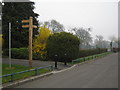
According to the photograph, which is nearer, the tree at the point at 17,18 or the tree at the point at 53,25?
the tree at the point at 17,18

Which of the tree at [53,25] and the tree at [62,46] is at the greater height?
the tree at [53,25]

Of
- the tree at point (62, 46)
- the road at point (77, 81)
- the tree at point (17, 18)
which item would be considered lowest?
the road at point (77, 81)

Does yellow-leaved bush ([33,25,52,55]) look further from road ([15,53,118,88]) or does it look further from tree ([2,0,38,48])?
road ([15,53,118,88])

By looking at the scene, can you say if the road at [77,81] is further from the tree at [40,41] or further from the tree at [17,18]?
the tree at [40,41]

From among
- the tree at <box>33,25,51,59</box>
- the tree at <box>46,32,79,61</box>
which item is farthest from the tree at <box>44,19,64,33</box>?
the tree at <box>46,32,79,61</box>

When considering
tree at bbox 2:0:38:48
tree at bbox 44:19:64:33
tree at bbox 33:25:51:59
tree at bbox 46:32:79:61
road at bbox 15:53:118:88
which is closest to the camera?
road at bbox 15:53:118:88

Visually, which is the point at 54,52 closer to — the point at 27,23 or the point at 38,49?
the point at 27,23

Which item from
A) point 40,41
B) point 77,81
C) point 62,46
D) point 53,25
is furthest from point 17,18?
point 53,25

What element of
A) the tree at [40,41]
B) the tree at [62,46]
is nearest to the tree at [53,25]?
the tree at [40,41]

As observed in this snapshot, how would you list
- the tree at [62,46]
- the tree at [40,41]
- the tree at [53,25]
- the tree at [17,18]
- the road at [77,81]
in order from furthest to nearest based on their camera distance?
the tree at [53,25]
the tree at [40,41]
the tree at [17,18]
the tree at [62,46]
the road at [77,81]

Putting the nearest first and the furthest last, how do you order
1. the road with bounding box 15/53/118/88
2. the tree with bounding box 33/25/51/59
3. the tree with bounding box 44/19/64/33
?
the road with bounding box 15/53/118/88 → the tree with bounding box 33/25/51/59 → the tree with bounding box 44/19/64/33

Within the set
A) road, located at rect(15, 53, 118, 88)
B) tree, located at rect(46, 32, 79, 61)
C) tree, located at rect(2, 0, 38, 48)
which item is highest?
tree, located at rect(2, 0, 38, 48)

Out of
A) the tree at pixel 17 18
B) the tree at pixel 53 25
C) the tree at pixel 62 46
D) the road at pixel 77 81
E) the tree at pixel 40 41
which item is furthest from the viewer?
the tree at pixel 53 25

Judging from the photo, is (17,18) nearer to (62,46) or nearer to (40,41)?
(40,41)
